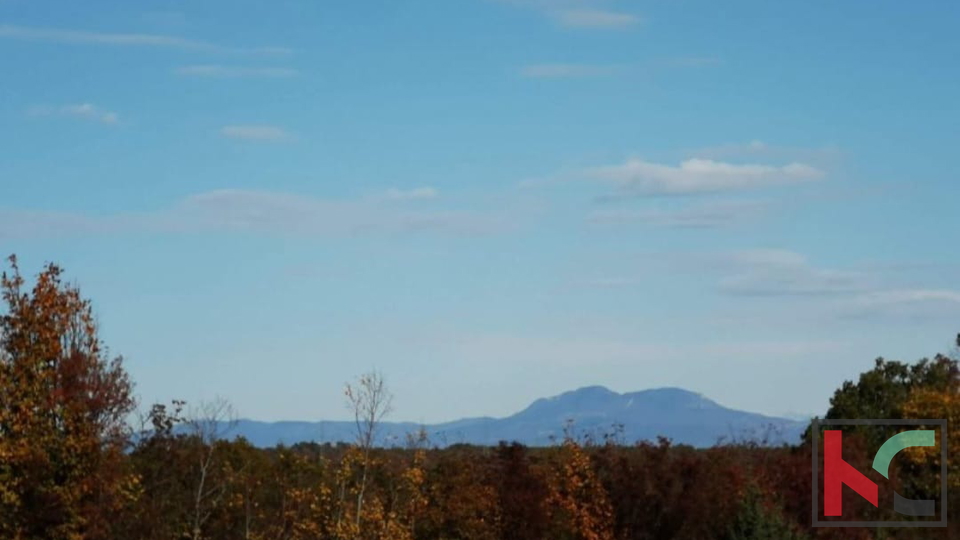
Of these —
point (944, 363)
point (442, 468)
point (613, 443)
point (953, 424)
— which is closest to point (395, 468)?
point (442, 468)

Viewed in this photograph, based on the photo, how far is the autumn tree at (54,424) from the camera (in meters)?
34.6

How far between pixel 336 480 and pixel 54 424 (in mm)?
10632

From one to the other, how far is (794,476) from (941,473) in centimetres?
649

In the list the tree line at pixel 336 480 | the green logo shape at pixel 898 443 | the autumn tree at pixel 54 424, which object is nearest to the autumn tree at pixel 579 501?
the tree line at pixel 336 480

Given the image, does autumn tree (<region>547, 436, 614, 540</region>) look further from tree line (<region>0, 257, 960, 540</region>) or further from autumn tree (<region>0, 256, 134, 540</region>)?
autumn tree (<region>0, 256, 134, 540</region>)

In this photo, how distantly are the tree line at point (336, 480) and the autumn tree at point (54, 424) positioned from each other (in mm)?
38

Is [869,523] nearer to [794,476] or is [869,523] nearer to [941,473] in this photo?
[794,476]

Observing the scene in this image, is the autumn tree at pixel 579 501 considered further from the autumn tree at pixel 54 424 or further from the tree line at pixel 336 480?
the autumn tree at pixel 54 424

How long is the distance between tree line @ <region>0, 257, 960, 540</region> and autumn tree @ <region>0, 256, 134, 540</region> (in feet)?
0.13

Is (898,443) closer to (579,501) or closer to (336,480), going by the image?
(579,501)

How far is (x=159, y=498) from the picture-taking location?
140 ft

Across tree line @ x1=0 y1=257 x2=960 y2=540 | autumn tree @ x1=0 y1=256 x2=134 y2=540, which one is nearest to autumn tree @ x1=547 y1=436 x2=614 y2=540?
tree line @ x1=0 y1=257 x2=960 y2=540

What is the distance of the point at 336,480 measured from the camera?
43.7 m

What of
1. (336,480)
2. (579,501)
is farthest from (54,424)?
(579,501)
